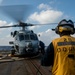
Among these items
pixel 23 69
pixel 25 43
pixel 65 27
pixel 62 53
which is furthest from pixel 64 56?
pixel 25 43

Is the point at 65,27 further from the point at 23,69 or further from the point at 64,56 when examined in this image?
the point at 23,69

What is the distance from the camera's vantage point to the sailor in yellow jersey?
12.7 ft

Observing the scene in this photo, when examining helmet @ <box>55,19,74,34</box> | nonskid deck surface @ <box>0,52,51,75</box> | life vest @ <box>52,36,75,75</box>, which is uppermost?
helmet @ <box>55,19,74,34</box>

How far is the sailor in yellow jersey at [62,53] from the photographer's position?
386 cm

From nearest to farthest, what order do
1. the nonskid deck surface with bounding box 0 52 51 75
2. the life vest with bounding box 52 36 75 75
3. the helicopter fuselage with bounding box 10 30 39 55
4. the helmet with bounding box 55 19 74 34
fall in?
the life vest with bounding box 52 36 75 75, the helmet with bounding box 55 19 74 34, the nonskid deck surface with bounding box 0 52 51 75, the helicopter fuselage with bounding box 10 30 39 55

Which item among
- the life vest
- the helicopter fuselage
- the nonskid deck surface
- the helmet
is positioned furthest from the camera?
the helicopter fuselage

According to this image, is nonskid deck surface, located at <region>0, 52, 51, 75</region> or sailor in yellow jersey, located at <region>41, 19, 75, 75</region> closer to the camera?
sailor in yellow jersey, located at <region>41, 19, 75, 75</region>

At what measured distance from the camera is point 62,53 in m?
3.92

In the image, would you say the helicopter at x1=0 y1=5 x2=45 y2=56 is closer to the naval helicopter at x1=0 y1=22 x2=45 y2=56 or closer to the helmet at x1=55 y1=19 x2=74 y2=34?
the naval helicopter at x1=0 y1=22 x2=45 y2=56

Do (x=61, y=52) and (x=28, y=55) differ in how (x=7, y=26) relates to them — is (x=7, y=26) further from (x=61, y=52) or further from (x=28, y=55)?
(x=61, y=52)

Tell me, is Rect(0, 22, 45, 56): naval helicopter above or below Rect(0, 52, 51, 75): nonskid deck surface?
above

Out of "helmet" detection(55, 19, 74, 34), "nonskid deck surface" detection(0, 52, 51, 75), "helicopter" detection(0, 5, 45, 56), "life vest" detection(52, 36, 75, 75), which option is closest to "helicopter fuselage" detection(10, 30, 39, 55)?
"helicopter" detection(0, 5, 45, 56)

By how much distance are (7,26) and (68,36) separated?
Result: 72.9ft

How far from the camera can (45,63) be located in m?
4.14
